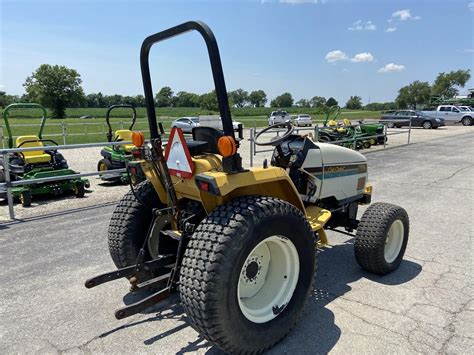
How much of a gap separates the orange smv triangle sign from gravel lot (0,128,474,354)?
119 cm

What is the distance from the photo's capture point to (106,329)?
2.88 meters

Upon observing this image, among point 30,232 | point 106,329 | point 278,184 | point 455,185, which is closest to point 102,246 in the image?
point 30,232

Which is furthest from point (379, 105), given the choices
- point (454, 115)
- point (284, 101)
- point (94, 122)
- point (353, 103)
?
point (94, 122)

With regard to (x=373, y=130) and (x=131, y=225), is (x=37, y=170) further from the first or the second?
(x=373, y=130)

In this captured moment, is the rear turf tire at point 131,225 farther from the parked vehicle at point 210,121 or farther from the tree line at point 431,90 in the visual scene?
the tree line at point 431,90

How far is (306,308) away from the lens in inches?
124

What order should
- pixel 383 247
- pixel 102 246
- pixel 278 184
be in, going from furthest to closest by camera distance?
pixel 102 246, pixel 383 247, pixel 278 184

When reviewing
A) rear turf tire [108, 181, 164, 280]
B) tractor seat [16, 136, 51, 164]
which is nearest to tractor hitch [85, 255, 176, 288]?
rear turf tire [108, 181, 164, 280]

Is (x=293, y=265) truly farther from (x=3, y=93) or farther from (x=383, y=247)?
(x=3, y=93)

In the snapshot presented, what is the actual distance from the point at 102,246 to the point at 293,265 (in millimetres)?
2719

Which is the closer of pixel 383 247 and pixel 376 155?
pixel 383 247

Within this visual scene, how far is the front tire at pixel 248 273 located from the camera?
224cm

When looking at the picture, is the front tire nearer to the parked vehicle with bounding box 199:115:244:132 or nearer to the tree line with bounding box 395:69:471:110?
the parked vehicle with bounding box 199:115:244:132

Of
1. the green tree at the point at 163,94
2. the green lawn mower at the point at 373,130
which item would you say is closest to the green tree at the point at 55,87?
the green lawn mower at the point at 373,130
